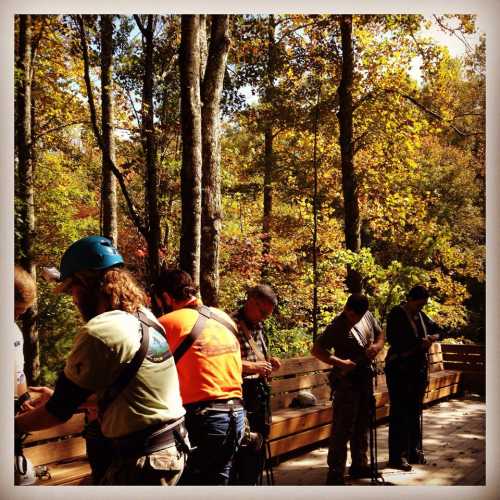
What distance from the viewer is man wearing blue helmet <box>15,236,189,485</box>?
1.90 metres

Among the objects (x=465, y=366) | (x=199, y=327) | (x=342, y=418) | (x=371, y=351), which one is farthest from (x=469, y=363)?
(x=199, y=327)

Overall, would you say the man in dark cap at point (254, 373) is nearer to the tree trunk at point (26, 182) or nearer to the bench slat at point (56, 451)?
the bench slat at point (56, 451)

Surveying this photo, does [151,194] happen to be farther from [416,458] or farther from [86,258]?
[86,258]

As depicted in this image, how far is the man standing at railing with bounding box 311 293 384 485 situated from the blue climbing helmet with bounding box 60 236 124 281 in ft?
8.49

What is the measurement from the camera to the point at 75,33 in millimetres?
10141

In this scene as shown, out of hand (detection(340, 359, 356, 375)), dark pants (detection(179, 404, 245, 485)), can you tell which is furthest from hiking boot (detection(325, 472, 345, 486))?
dark pants (detection(179, 404, 245, 485))

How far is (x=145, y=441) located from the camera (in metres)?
2.01

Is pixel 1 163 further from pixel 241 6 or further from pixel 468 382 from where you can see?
pixel 468 382

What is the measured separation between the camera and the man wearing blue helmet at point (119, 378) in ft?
6.24

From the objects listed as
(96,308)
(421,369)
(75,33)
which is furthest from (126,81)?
(96,308)

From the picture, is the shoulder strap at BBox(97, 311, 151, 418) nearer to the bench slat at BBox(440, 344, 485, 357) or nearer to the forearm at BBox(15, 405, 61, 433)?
the forearm at BBox(15, 405, 61, 433)

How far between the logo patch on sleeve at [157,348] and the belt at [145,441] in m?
0.21

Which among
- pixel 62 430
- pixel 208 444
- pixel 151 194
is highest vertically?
pixel 151 194

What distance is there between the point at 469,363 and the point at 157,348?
8.42 meters
